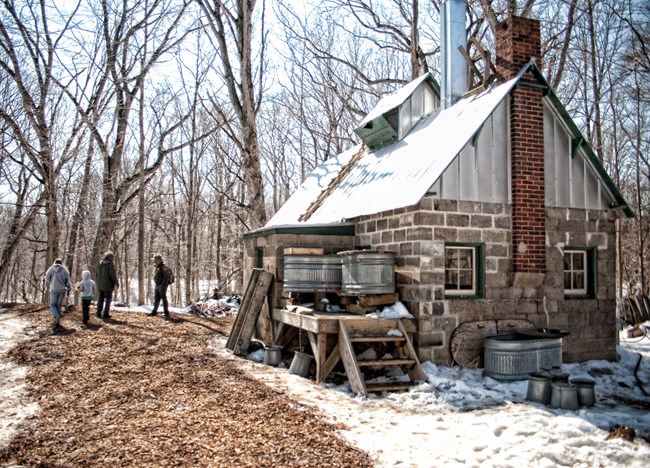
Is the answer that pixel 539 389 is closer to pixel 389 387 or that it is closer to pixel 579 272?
pixel 389 387

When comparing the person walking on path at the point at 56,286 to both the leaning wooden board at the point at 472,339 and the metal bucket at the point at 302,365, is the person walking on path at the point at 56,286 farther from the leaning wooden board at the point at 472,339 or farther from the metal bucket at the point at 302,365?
the leaning wooden board at the point at 472,339

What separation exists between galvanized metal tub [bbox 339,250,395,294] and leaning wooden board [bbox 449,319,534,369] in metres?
1.39

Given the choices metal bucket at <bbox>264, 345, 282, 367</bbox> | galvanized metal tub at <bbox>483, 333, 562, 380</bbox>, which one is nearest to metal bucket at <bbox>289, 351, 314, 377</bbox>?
metal bucket at <bbox>264, 345, 282, 367</bbox>

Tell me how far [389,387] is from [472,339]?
214cm

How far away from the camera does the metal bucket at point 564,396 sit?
7164 mm

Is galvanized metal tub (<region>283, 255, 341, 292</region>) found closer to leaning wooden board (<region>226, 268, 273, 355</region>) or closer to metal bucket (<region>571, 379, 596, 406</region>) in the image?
leaning wooden board (<region>226, 268, 273, 355</region>)

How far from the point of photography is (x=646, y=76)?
1850cm

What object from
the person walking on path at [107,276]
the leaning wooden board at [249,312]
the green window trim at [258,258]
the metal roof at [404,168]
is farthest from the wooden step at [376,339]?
the person walking on path at [107,276]

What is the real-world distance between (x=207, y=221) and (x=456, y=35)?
3961 centimetres

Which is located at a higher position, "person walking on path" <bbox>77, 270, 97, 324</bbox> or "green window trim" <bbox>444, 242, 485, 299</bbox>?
→ "green window trim" <bbox>444, 242, 485, 299</bbox>

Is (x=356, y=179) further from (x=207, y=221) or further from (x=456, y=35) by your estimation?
(x=207, y=221)

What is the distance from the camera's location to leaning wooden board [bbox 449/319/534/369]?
931 cm

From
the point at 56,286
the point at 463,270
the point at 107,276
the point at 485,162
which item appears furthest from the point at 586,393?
the point at 56,286

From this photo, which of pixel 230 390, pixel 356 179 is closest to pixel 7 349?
pixel 230 390
